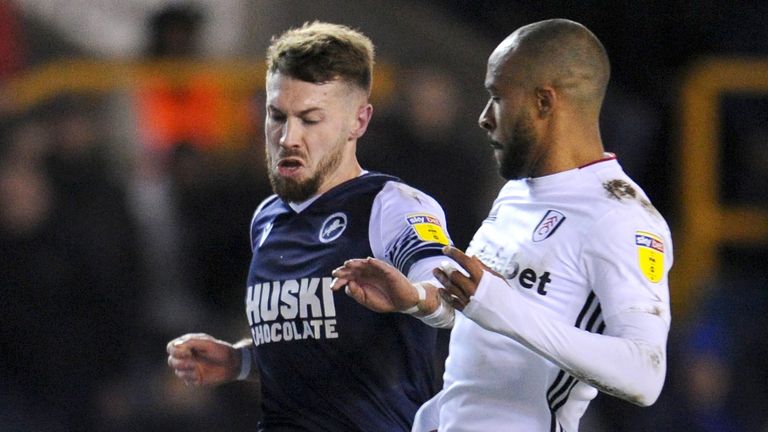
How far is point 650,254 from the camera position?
3.78 metres

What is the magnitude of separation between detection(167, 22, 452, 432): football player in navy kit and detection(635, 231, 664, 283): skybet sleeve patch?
573 mm

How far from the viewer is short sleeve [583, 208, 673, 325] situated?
146 inches

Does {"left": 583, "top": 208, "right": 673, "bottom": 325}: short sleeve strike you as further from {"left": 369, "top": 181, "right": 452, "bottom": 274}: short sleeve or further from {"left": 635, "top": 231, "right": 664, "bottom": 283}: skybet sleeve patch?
{"left": 369, "top": 181, "right": 452, "bottom": 274}: short sleeve

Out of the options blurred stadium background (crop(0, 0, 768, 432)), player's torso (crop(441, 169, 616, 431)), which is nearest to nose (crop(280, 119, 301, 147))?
player's torso (crop(441, 169, 616, 431))

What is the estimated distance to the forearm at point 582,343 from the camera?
3.61m

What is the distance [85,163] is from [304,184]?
341 cm

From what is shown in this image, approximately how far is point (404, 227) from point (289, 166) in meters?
0.44

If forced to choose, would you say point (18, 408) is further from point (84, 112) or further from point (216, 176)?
point (84, 112)

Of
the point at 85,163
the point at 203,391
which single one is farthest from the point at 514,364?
the point at 85,163

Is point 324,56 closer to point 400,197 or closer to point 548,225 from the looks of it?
point 400,197

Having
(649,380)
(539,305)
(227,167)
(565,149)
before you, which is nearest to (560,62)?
(565,149)

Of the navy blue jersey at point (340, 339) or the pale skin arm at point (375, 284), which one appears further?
the navy blue jersey at point (340, 339)

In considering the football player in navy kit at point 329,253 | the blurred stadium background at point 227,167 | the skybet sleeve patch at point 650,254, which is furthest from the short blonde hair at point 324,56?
the blurred stadium background at point 227,167

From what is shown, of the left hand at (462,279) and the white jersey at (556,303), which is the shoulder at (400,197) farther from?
the left hand at (462,279)
